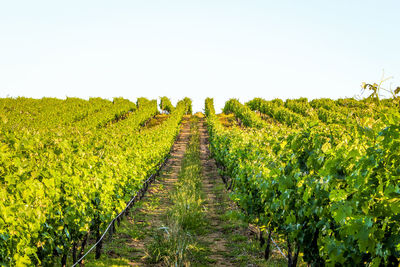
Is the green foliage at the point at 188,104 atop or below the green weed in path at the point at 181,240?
atop

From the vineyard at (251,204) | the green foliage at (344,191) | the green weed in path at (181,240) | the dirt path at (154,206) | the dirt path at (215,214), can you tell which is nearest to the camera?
the green foliage at (344,191)

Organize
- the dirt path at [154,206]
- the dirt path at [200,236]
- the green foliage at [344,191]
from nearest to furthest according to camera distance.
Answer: the green foliage at [344,191], the dirt path at [200,236], the dirt path at [154,206]

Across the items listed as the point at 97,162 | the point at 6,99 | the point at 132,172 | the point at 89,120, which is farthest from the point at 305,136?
the point at 6,99

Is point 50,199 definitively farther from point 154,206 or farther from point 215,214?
point 154,206

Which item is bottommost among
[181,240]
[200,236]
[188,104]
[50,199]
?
[200,236]

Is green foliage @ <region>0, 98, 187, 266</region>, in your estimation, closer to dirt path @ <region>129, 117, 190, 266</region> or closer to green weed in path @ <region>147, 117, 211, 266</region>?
dirt path @ <region>129, 117, 190, 266</region>

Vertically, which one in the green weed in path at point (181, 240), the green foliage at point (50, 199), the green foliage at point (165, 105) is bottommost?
the green weed in path at point (181, 240)

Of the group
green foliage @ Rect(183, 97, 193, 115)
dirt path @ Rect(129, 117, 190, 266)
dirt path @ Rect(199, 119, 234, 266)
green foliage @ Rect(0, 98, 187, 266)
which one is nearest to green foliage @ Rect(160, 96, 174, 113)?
green foliage @ Rect(183, 97, 193, 115)

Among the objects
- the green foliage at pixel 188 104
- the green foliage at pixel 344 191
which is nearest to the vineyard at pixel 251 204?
the green foliage at pixel 344 191

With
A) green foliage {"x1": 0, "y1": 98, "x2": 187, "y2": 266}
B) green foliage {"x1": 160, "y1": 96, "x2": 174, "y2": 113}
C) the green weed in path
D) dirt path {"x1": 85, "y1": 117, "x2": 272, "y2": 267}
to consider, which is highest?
green foliage {"x1": 160, "y1": 96, "x2": 174, "y2": 113}

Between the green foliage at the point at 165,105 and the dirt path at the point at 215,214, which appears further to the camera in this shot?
the green foliage at the point at 165,105

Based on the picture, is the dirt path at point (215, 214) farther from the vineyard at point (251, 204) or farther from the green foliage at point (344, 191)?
the green foliage at point (344, 191)

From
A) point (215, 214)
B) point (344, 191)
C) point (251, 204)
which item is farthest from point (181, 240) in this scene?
Answer: point (344, 191)

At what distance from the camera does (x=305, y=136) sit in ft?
17.9
